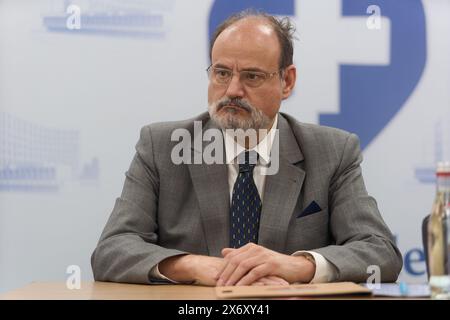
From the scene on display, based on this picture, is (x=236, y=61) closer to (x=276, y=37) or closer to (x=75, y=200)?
(x=276, y=37)

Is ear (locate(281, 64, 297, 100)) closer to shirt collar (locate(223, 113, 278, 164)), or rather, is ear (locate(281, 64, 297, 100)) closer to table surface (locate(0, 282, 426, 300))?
shirt collar (locate(223, 113, 278, 164))

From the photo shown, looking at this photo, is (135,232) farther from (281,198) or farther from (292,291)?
(292,291)

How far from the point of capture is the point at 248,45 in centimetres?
260

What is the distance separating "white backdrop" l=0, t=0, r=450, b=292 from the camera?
3.26 metres

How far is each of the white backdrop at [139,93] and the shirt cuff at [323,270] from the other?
1279mm

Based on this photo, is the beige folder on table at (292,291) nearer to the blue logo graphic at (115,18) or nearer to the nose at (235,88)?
the nose at (235,88)

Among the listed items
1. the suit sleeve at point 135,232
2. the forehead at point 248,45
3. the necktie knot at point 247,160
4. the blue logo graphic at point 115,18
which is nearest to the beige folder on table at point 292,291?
the suit sleeve at point 135,232

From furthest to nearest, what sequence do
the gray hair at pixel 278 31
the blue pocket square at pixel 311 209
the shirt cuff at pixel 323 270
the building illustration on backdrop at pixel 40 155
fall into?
the building illustration on backdrop at pixel 40 155 → the gray hair at pixel 278 31 → the blue pocket square at pixel 311 209 → the shirt cuff at pixel 323 270

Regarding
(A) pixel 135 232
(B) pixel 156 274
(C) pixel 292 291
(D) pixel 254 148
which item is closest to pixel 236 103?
(D) pixel 254 148

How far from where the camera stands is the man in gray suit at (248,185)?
7.96 feet

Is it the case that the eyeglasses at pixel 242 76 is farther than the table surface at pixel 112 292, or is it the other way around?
the eyeglasses at pixel 242 76

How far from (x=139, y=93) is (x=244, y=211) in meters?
1.08

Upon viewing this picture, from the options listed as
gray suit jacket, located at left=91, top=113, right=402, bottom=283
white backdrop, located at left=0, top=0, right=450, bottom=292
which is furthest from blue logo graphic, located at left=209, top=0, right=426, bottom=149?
gray suit jacket, located at left=91, top=113, right=402, bottom=283
